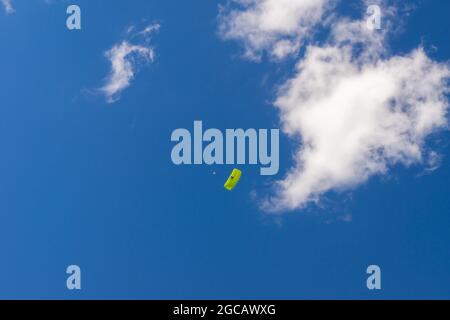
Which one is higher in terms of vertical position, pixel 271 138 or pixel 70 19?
pixel 70 19
